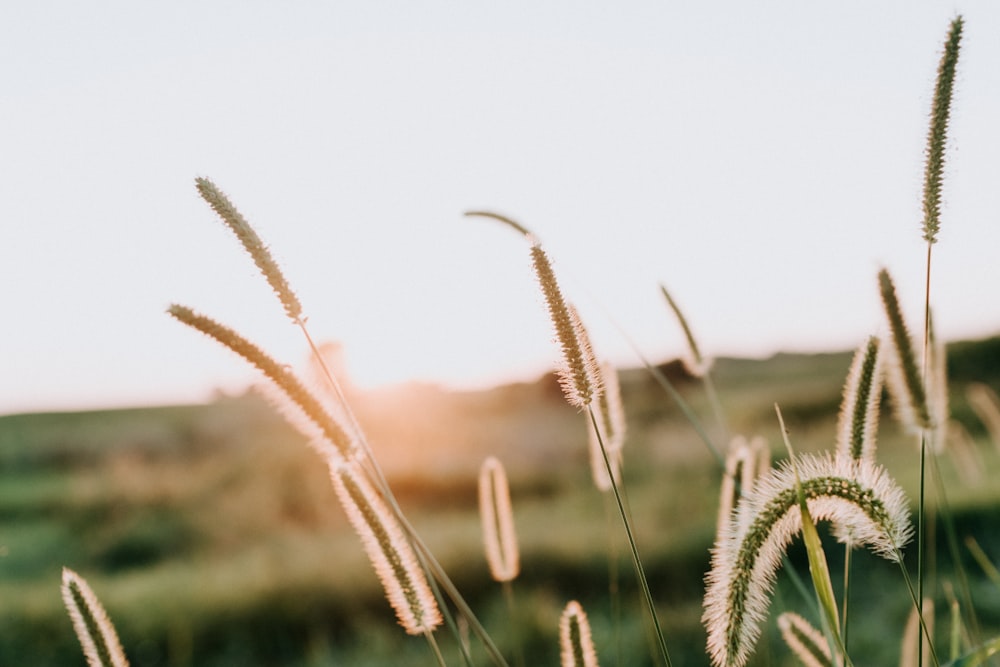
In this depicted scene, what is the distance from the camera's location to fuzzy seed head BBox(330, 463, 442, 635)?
4.43 feet

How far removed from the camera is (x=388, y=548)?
1.35 meters

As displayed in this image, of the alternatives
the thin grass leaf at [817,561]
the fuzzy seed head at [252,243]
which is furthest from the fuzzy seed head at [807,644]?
the fuzzy seed head at [252,243]

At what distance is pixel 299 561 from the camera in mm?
7160

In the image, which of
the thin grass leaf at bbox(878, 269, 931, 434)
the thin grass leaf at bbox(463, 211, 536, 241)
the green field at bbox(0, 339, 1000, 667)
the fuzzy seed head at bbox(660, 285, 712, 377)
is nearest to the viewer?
the thin grass leaf at bbox(463, 211, 536, 241)

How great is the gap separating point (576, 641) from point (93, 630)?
835 mm

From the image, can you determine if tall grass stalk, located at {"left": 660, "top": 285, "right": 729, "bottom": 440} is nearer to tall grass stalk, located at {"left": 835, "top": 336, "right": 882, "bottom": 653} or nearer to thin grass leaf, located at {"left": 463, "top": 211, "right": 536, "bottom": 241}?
tall grass stalk, located at {"left": 835, "top": 336, "right": 882, "bottom": 653}

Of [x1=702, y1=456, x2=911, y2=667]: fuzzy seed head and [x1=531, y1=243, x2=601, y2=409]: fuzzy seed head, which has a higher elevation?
[x1=531, y1=243, x2=601, y2=409]: fuzzy seed head

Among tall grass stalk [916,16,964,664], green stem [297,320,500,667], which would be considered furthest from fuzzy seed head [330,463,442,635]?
tall grass stalk [916,16,964,664]

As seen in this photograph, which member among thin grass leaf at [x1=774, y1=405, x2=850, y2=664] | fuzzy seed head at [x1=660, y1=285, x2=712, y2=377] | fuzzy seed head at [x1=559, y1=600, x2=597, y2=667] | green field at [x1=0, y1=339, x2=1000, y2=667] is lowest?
green field at [x1=0, y1=339, x2=1000, y2=667]

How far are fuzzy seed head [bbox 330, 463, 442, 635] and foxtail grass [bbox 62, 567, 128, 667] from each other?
0.46 meters

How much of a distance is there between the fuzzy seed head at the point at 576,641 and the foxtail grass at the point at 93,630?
2.49 ft

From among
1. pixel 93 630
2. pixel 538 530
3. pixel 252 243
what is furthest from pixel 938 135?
pixel 538 530

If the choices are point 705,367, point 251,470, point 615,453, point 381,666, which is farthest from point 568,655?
point 251,470

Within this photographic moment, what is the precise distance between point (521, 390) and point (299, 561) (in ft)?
55.1
